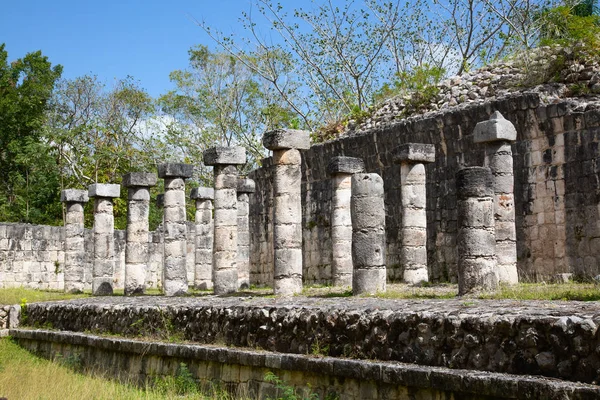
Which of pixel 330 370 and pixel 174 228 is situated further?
pixel 174 228

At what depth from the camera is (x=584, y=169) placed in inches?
635

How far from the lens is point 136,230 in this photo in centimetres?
2097

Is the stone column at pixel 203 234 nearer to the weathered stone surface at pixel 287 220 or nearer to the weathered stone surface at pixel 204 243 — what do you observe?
the weathered stone surface at pixel 204 243

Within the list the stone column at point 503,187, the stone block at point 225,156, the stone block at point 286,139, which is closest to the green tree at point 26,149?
the stone block at point 225,156

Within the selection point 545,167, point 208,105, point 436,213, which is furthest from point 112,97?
point 545,167

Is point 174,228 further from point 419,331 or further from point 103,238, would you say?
point 419,331

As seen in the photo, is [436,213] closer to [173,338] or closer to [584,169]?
[584,169]

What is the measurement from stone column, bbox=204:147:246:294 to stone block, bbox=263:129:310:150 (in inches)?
72.6

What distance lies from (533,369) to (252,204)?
65.5 ft

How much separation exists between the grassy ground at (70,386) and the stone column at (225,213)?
3964 millimetres

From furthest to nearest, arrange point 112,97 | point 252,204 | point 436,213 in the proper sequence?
point 112,97
point 252,204
point 436,213

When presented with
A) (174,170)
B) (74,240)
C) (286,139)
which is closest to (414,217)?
(286,139)

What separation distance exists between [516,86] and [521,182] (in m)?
3.95

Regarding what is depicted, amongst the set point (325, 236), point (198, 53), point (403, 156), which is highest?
point (198, 53)
